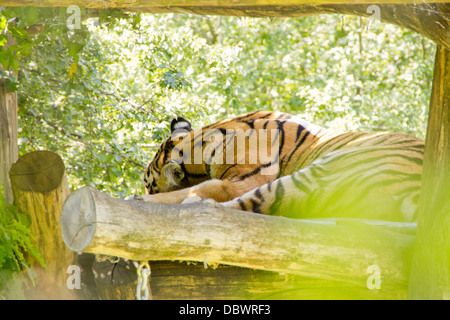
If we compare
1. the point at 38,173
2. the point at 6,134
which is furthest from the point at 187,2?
the point at 6,134

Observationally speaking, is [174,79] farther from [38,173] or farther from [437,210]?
[437,210]

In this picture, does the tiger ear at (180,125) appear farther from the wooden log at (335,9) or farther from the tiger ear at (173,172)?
the wooden log at (335,9)

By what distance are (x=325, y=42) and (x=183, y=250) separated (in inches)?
390

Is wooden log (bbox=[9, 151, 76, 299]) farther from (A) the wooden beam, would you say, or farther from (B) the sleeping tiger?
(A) the wooden beam

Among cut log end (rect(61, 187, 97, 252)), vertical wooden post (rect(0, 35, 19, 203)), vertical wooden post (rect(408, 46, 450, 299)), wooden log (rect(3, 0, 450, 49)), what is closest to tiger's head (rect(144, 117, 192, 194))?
vertical wooden post (rect(0, 35, 19, 203))

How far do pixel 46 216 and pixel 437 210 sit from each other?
6.20 feet

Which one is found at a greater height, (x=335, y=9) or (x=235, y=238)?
(x=335, y=9)

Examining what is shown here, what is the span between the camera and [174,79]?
542 centimetres

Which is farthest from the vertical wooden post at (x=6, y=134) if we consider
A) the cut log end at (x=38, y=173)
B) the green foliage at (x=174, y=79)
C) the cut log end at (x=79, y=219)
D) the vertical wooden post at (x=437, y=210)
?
the vertical wooden post at (x=437, y=210)

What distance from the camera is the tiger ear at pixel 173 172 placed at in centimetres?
403

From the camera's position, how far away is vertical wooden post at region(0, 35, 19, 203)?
462 centimetres

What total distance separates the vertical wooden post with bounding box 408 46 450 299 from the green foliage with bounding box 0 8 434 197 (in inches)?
40.7

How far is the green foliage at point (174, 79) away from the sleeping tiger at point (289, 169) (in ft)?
3.03
